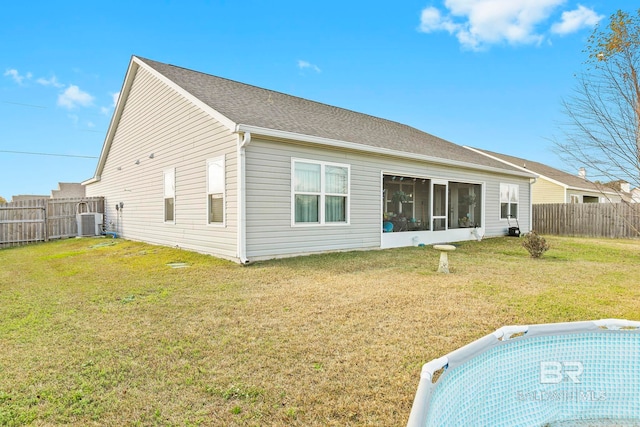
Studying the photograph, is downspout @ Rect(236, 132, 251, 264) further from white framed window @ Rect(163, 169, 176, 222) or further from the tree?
the tree

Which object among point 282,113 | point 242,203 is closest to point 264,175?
point 242,203

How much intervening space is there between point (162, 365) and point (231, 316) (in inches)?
49.0

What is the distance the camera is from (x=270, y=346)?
3119 millimetres

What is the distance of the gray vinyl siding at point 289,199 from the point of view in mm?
7168

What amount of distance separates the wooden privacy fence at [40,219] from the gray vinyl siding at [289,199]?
1095 cm

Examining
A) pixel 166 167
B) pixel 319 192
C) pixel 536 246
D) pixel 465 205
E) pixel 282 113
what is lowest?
pixel 536 246

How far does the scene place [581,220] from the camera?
16.1 meters

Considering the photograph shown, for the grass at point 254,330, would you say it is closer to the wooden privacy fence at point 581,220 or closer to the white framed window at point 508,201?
the white framed window at point 508,201

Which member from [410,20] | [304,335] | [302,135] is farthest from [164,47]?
[304,335]

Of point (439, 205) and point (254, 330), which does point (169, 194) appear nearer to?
point (254, 330)

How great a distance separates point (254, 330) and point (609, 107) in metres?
5.80

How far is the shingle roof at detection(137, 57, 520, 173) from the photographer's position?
7820mm

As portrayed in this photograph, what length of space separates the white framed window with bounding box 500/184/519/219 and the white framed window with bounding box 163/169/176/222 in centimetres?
1207

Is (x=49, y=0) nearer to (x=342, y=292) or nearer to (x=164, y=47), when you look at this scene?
(x=164, y=47)
